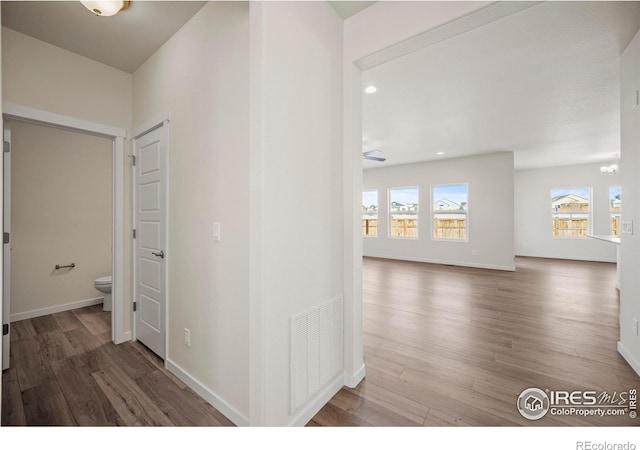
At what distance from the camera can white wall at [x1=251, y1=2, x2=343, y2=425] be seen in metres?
1.50

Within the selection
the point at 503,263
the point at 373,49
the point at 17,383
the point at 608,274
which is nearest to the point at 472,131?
the point at 503,263

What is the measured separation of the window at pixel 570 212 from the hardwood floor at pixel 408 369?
4.66 meters

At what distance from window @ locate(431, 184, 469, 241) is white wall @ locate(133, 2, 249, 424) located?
6645 millimetres

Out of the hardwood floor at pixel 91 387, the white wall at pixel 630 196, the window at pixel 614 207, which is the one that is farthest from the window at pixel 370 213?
the hardwood floor at pixel 91 387

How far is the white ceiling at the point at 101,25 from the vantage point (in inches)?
82.1

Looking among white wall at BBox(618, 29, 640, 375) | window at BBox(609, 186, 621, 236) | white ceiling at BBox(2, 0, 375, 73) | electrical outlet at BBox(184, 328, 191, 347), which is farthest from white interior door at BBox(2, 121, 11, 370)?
window at BBox(609, 186, 621, 236)

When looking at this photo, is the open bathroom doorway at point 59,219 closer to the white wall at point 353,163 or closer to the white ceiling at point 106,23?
the white ceiling at point 106,23

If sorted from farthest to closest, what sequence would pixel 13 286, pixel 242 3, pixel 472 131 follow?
pixel 472 131
pixel 13 286
pixel 242 3

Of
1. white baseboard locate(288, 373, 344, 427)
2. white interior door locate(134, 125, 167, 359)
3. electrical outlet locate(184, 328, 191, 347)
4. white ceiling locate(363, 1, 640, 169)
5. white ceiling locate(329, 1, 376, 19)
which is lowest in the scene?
white baseboard locate(288, 373, 344, 427)

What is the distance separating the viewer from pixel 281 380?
1591mm

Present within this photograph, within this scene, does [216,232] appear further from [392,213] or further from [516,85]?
[392,213]

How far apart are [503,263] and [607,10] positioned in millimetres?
5465

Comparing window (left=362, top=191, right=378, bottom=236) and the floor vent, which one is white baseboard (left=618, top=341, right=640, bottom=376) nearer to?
the floor vent
